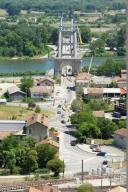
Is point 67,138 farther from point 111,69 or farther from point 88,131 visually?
point 111,69

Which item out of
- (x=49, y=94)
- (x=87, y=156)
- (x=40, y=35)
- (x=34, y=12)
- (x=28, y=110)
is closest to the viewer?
(x=87, y=156)

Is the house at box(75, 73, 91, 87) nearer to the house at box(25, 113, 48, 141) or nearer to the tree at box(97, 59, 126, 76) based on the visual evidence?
the tree at box(97, 59, 126, 76)

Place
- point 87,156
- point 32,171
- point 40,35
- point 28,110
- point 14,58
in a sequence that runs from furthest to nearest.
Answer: point 40,35 → point 14,58 → point 28,110 → point 87,156 → point 32,171

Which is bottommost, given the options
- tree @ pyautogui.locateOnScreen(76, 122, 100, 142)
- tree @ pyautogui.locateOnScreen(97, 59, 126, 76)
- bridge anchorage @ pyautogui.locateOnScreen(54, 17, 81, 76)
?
Answer: tree @ pyautogui.locateOnScreen(76, 122, 100, 142)

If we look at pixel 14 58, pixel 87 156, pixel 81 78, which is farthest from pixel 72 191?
pixel 14 58

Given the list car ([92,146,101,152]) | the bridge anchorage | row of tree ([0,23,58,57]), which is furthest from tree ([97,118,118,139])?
row of tree ([0,23,58,57])

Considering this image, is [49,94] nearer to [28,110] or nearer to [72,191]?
[28,110]

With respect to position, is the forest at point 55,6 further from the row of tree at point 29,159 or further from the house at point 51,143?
the row of tree at point 29,159
